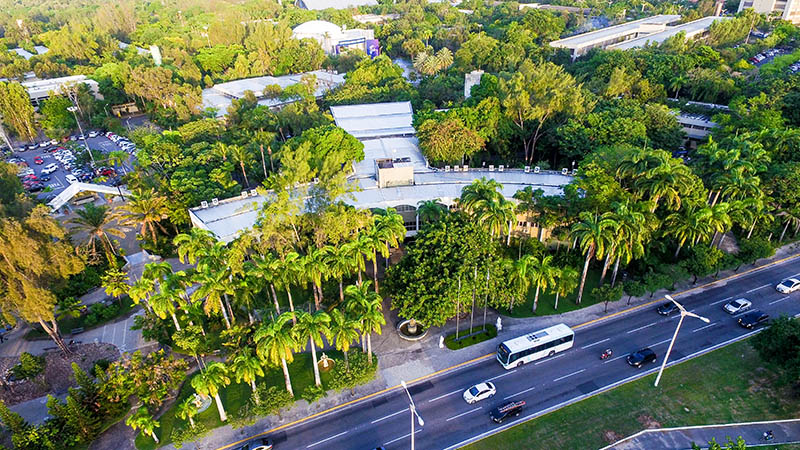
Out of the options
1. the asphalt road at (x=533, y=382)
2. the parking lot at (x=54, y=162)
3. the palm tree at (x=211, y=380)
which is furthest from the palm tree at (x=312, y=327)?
the parking lot at (x=54, y=162)

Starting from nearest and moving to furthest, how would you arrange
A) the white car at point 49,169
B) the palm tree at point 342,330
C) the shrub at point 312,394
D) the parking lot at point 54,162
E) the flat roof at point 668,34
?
the palm tree at point 342,330
the shrub at point 312,394
the parking lot at point 54,162
the white car at point 49,169
the flat roof at point 668,34

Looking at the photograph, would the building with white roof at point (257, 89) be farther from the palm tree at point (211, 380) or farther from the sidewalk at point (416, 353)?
the palm tree at point (211, 380)

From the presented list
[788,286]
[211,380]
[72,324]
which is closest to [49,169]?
[72,324]

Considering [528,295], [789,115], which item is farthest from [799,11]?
[528,295]

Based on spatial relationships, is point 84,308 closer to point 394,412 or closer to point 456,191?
point 394,412

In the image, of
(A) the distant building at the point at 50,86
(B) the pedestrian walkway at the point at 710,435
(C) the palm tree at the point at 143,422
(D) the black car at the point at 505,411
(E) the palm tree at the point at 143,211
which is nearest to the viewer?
(C) the palm tree at the point at 143,422

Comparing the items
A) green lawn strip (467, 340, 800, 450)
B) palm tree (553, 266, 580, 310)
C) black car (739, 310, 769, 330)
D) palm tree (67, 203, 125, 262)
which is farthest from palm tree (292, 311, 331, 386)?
black car (739, 310, 769, 330)
